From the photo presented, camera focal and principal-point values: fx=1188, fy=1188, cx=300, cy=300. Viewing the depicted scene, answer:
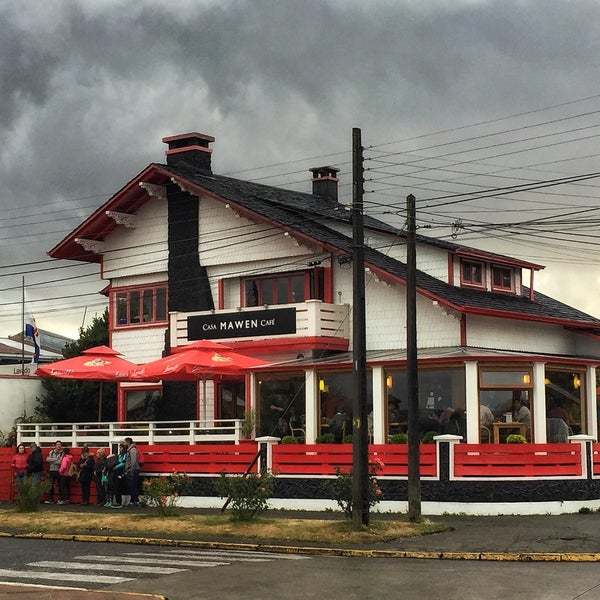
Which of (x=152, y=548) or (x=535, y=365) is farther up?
(x=535, y=365)

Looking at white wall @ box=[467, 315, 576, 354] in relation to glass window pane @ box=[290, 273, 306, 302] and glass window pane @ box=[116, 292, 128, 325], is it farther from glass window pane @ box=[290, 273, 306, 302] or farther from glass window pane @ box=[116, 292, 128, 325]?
glass window pane @ box=[116, 292, 128, 325]

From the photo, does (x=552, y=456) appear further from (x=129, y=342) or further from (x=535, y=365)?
(x=129, y=342)

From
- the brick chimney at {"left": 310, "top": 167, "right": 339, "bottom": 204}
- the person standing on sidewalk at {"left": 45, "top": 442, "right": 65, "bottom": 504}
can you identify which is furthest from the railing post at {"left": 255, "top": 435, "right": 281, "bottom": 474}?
the brick chimney at {"left": 310, "top": 167, "right": 339, "bottom": 204}

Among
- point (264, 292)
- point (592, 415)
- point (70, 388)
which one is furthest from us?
point (70, 388)

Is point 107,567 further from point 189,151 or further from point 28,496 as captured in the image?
point 189,151

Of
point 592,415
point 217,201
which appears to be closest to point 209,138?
point 217,201

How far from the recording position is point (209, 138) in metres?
39.8

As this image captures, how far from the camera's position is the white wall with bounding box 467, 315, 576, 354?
31.2 metres

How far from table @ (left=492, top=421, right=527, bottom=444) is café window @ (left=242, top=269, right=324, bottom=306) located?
7.14 m

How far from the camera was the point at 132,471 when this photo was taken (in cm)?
3053

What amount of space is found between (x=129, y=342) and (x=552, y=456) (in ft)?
54.0

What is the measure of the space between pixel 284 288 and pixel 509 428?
8650 mm

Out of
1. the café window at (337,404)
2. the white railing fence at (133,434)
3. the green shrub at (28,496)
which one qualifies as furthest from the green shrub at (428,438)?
the green shrub at (28,496)

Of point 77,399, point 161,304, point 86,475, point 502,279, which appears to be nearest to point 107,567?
point 86,475
